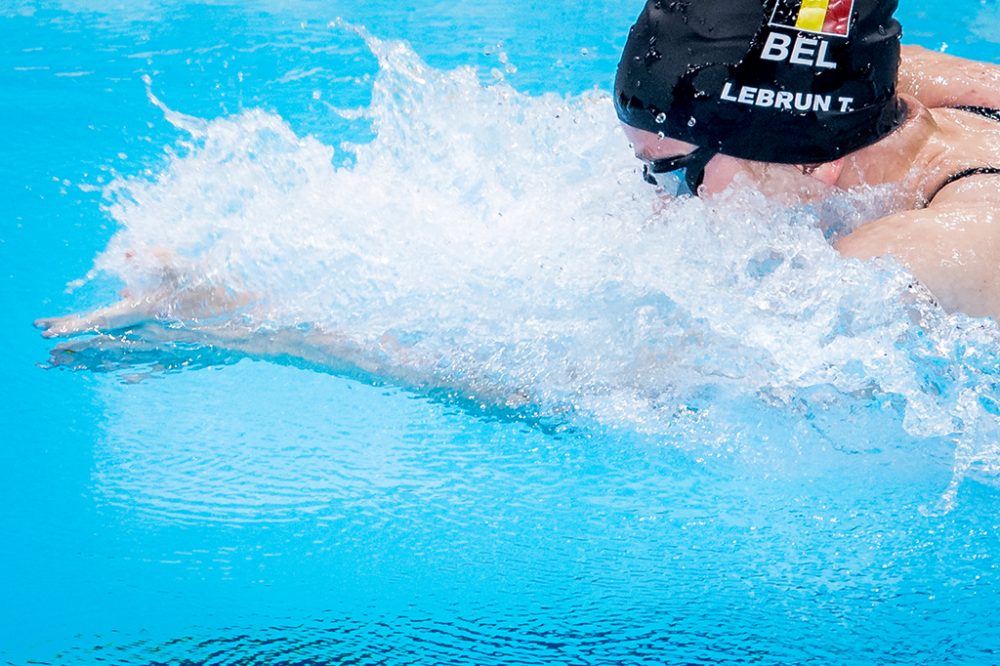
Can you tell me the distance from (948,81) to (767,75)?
69 centimetres

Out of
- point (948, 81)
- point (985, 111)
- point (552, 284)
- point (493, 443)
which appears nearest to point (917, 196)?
point (985, 111)

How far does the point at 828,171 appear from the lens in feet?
6.64

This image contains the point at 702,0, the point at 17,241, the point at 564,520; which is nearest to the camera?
the point at 702,0

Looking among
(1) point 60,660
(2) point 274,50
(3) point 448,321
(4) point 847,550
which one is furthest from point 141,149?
(4) point 847,550

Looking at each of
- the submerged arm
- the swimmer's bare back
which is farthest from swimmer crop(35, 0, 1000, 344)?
the submerged arm

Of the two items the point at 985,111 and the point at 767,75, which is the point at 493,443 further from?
the point at 985,111

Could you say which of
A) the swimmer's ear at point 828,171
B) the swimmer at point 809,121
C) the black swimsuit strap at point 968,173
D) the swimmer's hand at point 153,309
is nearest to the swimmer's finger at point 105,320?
the swimmer's hand at point 153,309

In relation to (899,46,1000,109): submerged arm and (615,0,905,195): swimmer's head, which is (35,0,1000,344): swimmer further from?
(899,46,1000,109): submerged arm

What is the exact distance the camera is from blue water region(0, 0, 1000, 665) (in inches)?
73.5

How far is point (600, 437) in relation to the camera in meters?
2.12

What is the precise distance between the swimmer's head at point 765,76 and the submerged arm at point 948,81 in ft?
1.15

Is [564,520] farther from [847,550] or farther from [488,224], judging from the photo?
[488,224]

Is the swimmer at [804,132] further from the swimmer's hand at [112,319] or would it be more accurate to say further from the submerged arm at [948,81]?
the submerged arm at [948,81]

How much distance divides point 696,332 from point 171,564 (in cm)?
110
